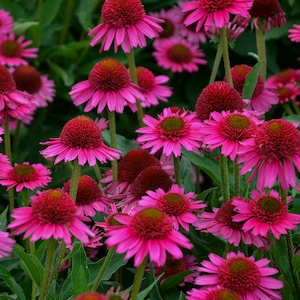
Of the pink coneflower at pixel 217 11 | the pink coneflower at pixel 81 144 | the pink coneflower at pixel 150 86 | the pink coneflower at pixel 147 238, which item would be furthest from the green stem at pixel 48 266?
the pink coneflower at pixel 150 86

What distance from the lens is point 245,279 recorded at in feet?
4.77

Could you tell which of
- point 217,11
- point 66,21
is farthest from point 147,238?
point 66,21

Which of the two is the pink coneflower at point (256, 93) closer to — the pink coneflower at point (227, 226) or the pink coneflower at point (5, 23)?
the pink coneflower at point (227, 226)

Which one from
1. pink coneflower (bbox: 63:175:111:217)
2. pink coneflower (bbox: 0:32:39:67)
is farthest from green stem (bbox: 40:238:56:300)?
pink coneflower (bbox: 0:32:39:67)

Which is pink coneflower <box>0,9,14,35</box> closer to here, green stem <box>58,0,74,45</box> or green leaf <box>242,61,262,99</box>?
green stem <box>58,0,74,45</box>

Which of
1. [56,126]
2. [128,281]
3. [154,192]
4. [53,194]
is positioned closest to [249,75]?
[154,192]

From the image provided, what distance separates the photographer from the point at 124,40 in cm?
193

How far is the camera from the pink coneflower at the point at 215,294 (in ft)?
4.44

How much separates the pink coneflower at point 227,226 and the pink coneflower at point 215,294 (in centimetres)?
20

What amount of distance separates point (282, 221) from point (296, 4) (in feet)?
6.43

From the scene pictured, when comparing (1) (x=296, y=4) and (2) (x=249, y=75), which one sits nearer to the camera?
(2) (x=249, y=75)

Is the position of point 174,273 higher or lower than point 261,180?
lower

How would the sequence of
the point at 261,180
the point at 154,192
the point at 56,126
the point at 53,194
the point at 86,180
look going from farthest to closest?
1. the point at 56,126
2. the point at 86,180
3. the point at 154,192
4. the point at 261,180
5. the point at 53,194

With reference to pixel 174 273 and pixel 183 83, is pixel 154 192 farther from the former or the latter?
pixel 183 83
